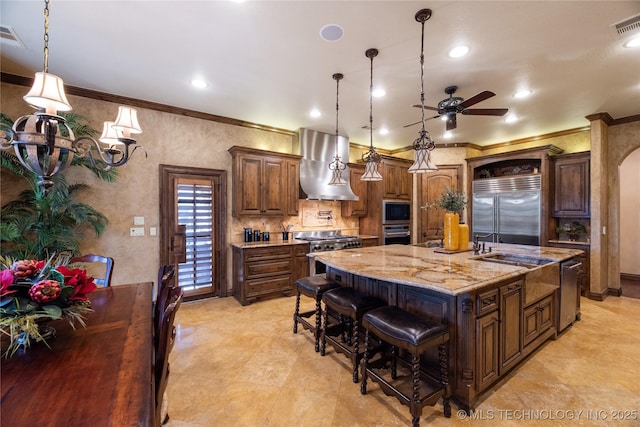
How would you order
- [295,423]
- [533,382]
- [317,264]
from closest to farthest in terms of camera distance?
[295,423] → [533,382] → [317,264]

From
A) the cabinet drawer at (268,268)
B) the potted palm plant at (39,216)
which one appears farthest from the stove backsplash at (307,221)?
the potted palm plant at (39,216)

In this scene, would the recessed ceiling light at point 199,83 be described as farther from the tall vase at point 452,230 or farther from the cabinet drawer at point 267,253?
the tall vase at point 452,230

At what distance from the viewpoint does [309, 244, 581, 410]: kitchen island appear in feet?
6.46

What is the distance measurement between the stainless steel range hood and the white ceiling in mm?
1021

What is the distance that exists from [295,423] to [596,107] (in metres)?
5.70

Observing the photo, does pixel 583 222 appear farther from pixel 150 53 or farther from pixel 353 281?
pixel 150 53

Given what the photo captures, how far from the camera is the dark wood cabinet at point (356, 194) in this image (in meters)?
5.84

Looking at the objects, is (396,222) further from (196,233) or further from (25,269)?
(25,269)

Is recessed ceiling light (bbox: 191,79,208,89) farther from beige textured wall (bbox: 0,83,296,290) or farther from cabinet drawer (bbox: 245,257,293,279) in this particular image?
cabinet drawer (bbox: 245,257,293,279)

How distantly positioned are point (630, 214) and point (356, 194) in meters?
5.61

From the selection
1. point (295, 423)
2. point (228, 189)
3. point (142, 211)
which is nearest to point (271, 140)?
point (228, 189)

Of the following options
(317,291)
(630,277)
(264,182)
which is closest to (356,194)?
(264,182)

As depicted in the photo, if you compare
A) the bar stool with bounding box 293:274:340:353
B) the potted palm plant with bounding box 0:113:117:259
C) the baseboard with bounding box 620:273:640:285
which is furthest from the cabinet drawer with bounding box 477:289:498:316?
the baseboard with bounding box 620:273:640:285

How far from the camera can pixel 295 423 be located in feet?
6.19
